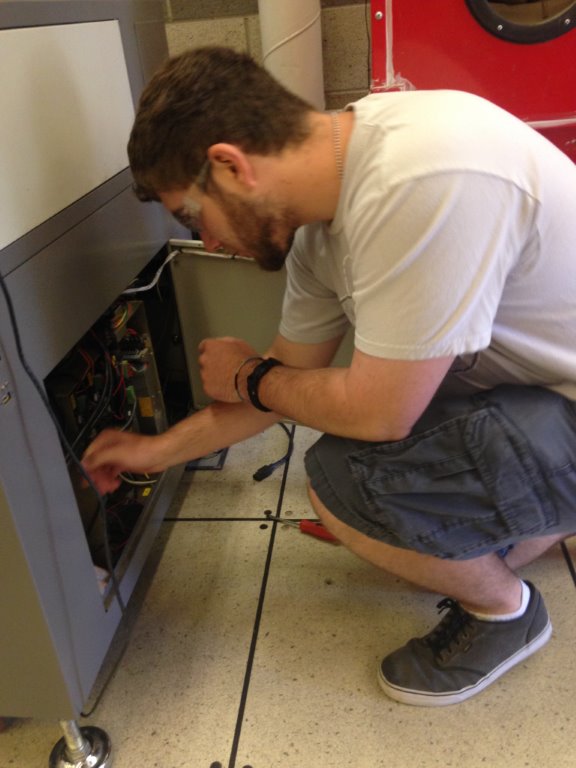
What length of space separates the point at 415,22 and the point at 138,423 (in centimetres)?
96

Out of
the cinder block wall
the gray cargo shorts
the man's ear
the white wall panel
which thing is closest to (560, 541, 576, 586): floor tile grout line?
the gray cargo shorts

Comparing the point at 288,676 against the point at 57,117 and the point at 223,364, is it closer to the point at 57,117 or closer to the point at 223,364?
the point at 223,364

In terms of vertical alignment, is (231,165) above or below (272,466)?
above

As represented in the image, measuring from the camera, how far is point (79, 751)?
3.27 ft

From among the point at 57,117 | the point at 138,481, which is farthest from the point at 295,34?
the point at 138,481

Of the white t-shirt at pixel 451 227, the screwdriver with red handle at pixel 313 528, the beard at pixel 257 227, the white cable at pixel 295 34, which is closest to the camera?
the white t-shirt at pixel 451 227

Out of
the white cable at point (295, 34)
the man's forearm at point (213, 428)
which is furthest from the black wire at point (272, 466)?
the white cable at point (295, 34)

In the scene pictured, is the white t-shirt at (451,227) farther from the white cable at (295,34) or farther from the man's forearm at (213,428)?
the white cable at (295,34)

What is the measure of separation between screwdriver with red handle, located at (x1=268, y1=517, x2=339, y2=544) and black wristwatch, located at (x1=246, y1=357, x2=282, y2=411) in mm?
463

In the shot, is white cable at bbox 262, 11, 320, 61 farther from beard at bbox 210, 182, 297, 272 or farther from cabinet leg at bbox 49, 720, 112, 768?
cabinet leg at bbox 49, 720, 112, 768

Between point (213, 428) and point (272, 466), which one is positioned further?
point (272, 466)

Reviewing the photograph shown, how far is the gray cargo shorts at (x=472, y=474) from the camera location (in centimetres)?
89

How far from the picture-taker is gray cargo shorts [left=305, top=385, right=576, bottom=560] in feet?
2.93

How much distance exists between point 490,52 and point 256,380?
0.84 meters
